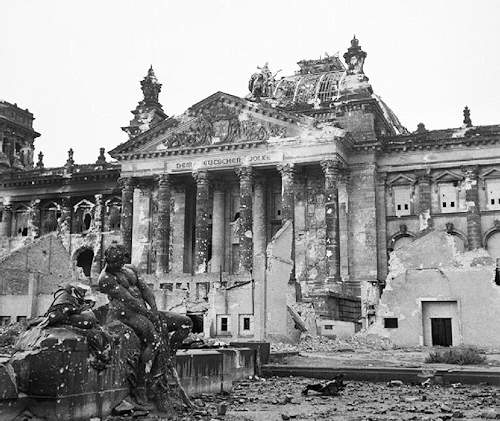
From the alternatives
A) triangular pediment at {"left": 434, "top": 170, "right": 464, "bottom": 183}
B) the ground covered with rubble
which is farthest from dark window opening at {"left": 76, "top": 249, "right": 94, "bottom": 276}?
the ground covered with rubble

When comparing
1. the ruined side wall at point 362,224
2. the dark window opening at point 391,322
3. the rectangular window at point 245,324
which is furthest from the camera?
the ruined side wall at point 362,224

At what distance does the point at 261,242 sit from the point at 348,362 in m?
23.1

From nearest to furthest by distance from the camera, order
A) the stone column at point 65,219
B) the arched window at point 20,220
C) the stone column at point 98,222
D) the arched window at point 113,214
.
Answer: the stone column at point 98,222
the arched window at point 113,214
the stone column at point 65,219
the arched window at point 20,220

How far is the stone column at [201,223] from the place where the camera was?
38781mm

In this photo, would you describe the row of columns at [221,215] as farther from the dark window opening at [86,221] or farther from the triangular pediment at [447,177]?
the dark window opening at [86,221]

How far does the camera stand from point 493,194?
38.2m

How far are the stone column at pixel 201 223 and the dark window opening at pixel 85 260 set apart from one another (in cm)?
1355

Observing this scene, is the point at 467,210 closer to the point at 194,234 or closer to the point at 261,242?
the point at 261,242

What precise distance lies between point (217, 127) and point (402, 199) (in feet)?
39.4

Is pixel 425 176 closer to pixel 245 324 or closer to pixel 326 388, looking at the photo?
pixel 245 324

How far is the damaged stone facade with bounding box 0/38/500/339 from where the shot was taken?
3791cm

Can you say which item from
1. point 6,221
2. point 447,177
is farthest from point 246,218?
point 6,221

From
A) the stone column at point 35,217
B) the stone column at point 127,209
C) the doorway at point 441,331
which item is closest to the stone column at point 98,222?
the stone column at point 35,217

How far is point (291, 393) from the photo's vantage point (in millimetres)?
12352
